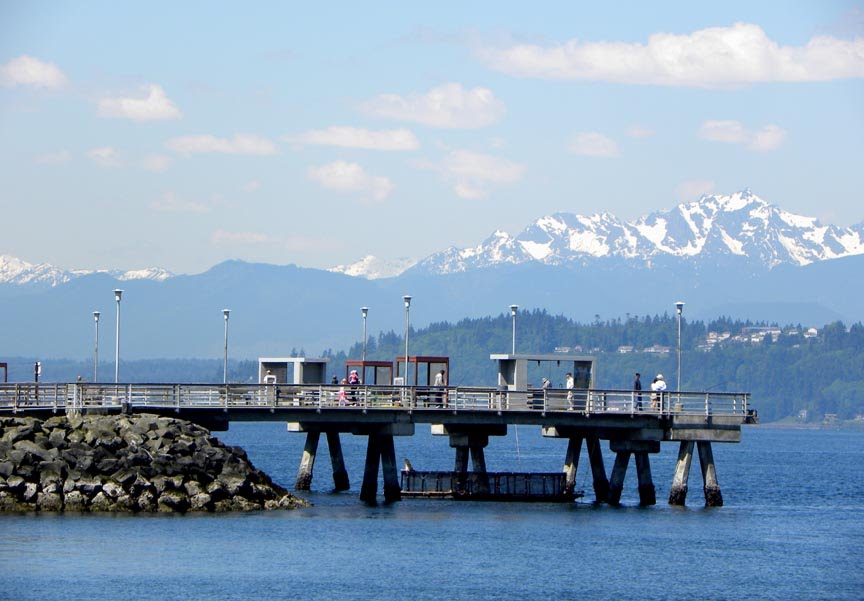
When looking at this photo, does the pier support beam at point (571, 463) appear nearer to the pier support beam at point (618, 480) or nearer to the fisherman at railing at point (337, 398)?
→ the pier support beam at point (618, 480)

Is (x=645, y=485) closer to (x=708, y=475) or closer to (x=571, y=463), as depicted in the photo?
(x=708, y=475)

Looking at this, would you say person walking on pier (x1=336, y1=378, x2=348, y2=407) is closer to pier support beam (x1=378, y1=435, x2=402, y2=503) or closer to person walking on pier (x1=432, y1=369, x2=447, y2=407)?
pier support beam (x1=378, y1=435, x2=402, y2=503)

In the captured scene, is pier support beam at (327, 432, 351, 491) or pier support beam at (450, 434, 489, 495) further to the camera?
pier support beam at (327, 432, 351, 491)

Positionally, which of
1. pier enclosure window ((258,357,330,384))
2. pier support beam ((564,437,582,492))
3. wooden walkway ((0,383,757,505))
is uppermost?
pier enclosure window ((258,357,330,384))

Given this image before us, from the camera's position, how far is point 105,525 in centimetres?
6197

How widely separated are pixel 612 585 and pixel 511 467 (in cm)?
6902

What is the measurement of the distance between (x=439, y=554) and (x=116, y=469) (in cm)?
1309

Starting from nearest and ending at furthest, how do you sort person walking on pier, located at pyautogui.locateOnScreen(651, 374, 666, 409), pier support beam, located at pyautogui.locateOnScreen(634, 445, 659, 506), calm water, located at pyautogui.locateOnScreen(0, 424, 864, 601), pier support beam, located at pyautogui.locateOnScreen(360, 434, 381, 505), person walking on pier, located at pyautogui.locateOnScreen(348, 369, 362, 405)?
1. calm water, located at pyautogui.locateOnScreen(0, 424, 864, 601)
2. person walking on pier, located at pyautogui.locateOnScreen(348, 369, 362, 405)
3. person walking on pier, located at pyautogui.locateOnScreen(651, 374, 666, 409)
4. pier support beam, located at pyautogui.locateOnScreen(360, 434, 381, 505)
5. pier support beam, located at pyautogui.locateOnScreen(634, 445, 659, 506)

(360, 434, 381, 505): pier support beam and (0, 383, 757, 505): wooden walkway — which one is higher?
(0, 383, 757, 505): wooden walkway

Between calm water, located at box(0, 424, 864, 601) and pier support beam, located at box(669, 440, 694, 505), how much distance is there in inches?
40.4

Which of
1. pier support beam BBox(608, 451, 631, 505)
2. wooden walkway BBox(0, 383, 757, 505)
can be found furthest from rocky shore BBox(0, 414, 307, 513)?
pier support beam BBox(608, 451, 631, 505)

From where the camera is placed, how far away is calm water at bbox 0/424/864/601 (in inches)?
2088

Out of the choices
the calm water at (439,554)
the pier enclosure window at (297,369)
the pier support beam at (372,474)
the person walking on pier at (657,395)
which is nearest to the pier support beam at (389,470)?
the pier support beam at (372,474)

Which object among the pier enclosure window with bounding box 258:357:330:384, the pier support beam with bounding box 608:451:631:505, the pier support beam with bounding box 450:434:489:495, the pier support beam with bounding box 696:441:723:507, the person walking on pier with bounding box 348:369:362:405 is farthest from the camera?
the pier enclosure window with bounding box 258:357:330:384
